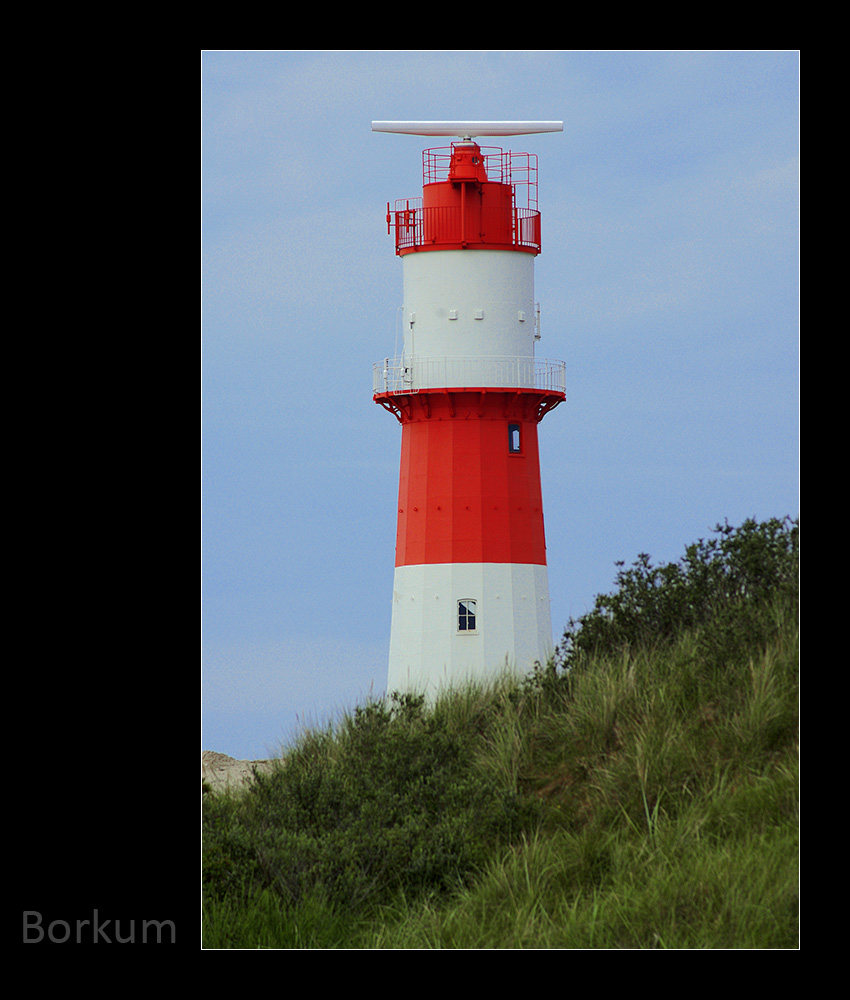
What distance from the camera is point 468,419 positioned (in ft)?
67.9

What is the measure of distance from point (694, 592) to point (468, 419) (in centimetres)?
742

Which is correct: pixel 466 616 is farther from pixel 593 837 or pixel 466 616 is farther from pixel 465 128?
pixel 593 837

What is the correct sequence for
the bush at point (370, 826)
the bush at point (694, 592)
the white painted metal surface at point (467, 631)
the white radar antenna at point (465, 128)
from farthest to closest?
the white painted metal surface at point (467, 631) → the white radar antenna at point (465, 128) → the bush at point (694, 592) → the bush at point (370, 826)

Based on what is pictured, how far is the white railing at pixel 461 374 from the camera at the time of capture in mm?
20406

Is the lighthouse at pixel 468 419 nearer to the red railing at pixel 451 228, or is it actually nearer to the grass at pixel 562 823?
the red railing at pixel 451 228

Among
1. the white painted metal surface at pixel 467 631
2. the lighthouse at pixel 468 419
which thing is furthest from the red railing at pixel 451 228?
the white painted metal surface at pixel 467 631

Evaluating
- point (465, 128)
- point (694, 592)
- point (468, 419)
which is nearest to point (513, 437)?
point (468, 419)

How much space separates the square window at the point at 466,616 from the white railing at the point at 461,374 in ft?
11.1

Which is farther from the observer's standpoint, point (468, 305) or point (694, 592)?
point (468, 305)

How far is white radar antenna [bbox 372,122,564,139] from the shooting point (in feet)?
61.3

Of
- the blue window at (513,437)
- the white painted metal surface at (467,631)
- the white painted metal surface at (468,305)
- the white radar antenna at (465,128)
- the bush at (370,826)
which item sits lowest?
the bush at (370,826)
